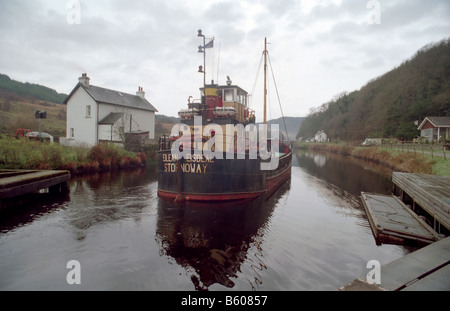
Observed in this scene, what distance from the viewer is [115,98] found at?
112 ft

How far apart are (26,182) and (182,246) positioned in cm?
724

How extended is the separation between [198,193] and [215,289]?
5.87 metres

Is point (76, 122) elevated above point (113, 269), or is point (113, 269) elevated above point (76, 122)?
point (76, 122)

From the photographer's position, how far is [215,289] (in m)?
5.07

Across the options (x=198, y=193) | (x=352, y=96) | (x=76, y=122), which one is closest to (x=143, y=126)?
(x=76, y=122)

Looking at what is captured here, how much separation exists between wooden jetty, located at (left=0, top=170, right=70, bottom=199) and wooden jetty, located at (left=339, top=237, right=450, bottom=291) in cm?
1061

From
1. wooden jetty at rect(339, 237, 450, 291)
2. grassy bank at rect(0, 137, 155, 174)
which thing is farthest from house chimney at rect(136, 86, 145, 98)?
wooden jetty at rect(339, 237, 450, 291)

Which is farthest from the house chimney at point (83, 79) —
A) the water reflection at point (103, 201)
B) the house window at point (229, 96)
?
the house window at point (229, 96)

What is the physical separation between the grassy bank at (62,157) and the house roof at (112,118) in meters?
6.35

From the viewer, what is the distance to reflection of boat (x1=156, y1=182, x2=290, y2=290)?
571 centimetres

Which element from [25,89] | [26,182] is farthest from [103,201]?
[25,89]

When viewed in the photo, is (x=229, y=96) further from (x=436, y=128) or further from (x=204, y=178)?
(x=436, y=128)

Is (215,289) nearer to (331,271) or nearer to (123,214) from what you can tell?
(331,271)
